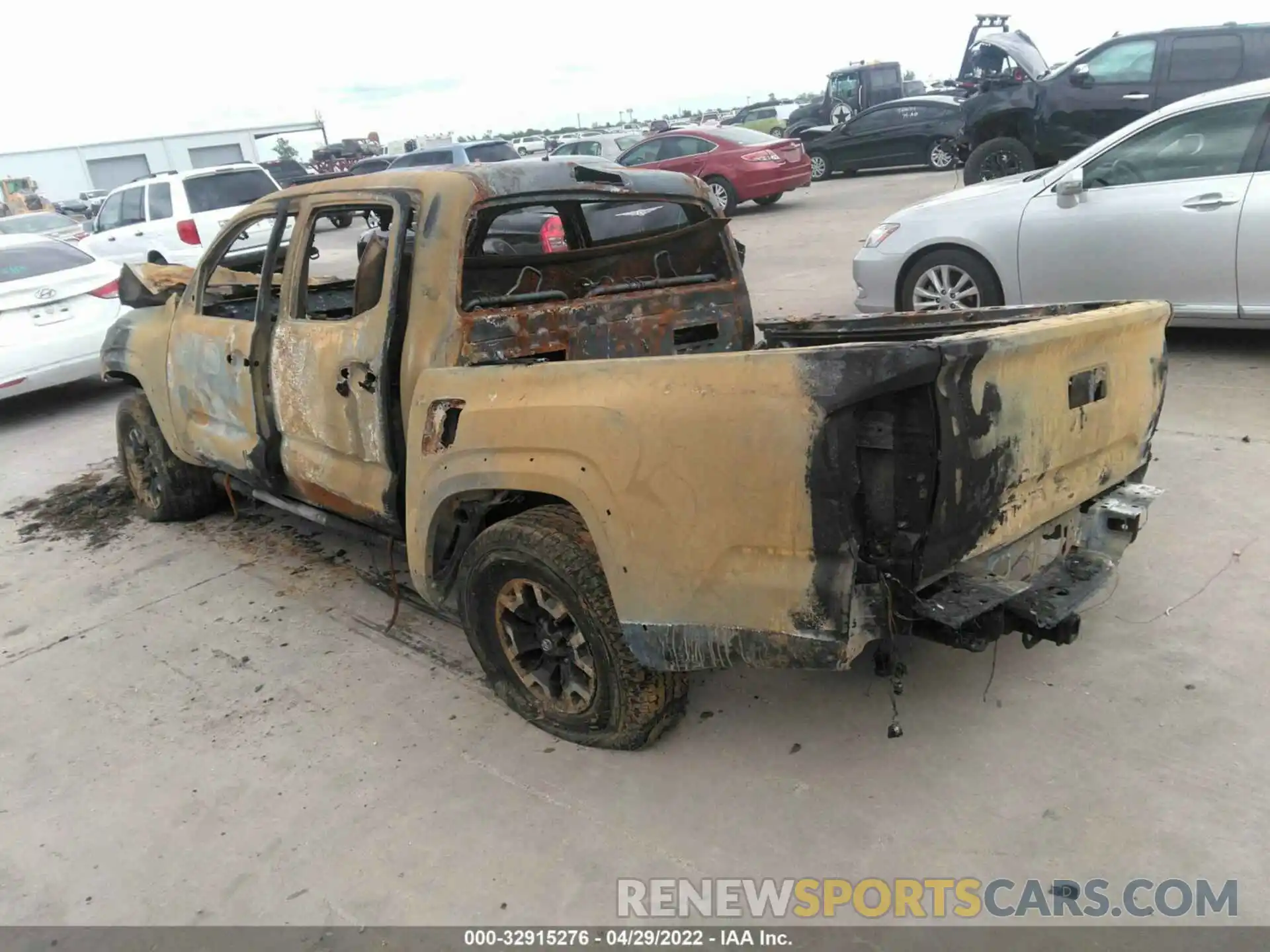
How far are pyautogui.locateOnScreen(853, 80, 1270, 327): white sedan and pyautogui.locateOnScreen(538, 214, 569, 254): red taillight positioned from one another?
334 centimetres

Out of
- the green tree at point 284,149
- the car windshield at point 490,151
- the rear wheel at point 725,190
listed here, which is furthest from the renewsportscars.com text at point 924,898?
the green tree at point 284,149

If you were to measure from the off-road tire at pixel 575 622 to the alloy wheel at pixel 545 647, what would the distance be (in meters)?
0.03

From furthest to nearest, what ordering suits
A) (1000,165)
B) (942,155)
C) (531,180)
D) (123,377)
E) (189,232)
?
(942,155) < (189,232) < (1000,165) < (123,377) < (531,180)

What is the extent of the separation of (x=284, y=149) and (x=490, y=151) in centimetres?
5013

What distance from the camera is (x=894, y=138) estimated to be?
18922 mm

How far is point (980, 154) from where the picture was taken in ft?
39.4

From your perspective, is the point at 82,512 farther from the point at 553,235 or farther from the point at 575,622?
the point at 575,622

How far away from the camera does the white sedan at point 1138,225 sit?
5516 millimetres

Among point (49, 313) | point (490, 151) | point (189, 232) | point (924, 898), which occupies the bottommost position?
point (924, 898)

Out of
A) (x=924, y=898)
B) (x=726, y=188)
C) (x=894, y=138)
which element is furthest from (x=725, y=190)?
(x=924, y=898)

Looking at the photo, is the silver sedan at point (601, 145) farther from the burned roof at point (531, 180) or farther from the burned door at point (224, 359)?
the burned roof at point (531, 180)

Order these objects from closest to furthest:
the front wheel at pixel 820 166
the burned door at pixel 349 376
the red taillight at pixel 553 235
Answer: the burned door at pixel 349 376, the red taillight at pixel 553 235, the front wheel at pixel 820 166

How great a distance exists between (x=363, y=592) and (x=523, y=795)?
1.82 meters

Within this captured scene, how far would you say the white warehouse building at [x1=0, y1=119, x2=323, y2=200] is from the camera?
44875mm
